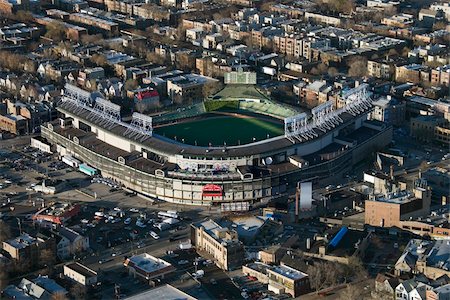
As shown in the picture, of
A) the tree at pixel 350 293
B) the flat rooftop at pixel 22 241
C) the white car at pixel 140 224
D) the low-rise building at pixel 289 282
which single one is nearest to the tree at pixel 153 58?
the white car at pixel 140 224

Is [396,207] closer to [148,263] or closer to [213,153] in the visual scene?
[213,153]

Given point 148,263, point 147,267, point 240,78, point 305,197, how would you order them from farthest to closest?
point 240,78, point 305,197, point 148,263, point 147,267

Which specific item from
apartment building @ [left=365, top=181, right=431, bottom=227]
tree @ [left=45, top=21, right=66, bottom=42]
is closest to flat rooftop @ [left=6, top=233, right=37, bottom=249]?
apartment building @ [left=365, top=181, right=431, bottom=227]

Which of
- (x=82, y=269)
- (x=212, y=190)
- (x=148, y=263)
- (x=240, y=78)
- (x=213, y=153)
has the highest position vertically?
(x=240, y=78)

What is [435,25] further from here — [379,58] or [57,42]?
[57,42]

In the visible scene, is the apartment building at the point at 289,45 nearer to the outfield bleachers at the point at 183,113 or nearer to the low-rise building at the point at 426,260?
the outfield bleachers at the point at 183,113

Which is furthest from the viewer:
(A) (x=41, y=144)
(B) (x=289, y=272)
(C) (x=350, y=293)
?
(A) (x=41, y=144)

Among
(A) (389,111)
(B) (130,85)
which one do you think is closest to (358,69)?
(A) (389,111)

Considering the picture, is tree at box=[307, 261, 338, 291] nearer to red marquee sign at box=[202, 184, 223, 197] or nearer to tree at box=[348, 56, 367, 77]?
red marquee sign at box=[202, 184, 223, 197]
